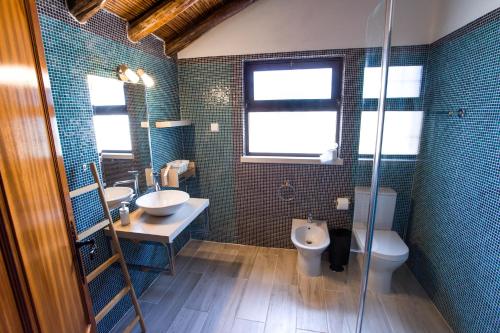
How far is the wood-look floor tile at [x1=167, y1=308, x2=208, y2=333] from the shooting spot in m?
1.82

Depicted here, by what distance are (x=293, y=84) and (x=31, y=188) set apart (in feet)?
7.85

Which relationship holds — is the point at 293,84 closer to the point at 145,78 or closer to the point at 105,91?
the point at 145,78

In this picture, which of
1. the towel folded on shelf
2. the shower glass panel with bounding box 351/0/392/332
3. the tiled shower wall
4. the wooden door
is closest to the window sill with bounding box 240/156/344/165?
the tiled shower wall

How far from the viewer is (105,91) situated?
180 cm

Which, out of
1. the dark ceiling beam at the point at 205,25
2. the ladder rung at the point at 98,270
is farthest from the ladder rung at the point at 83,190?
the dark ceiling beam at the point at 205,25

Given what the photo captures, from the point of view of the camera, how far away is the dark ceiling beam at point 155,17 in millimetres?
1893

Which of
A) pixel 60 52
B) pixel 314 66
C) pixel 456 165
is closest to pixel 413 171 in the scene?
pixel 456 165

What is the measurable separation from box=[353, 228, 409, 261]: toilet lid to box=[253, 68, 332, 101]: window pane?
143 centimetres

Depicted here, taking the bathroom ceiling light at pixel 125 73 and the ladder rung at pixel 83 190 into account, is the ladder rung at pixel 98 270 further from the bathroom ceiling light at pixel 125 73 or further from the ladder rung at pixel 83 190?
the bathroom ceiling light at pixel 125 73

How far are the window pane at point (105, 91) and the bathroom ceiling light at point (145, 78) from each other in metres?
0.22

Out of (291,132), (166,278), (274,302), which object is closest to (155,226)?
(166,278)

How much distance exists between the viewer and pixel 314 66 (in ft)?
8.38

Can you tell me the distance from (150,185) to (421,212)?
2.47 meters

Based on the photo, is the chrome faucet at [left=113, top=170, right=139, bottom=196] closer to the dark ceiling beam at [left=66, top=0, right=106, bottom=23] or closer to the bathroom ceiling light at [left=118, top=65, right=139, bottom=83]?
the bathroom ceiling light at [left=118, top=65, right=139, bottom=83]
